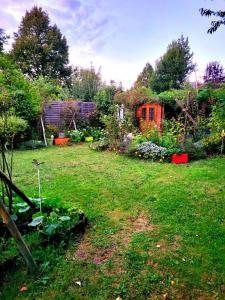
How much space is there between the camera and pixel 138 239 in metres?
3.21

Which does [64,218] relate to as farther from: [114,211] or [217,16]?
[217,16]

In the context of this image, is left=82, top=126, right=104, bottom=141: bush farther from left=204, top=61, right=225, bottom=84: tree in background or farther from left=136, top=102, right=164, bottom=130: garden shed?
left=204, top=61, right=225, bottom=84: tree in background

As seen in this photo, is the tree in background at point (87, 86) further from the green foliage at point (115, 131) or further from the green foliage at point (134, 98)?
the green foliage at point (115, 131)

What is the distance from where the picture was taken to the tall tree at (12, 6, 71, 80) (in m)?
24.8

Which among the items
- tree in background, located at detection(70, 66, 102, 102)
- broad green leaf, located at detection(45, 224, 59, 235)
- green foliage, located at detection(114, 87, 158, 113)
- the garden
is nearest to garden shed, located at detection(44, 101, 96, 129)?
the garden

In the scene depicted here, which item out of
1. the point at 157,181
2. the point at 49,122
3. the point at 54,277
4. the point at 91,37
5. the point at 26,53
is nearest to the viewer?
the point at 54,277

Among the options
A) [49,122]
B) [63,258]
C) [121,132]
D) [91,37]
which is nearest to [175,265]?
[63,258]

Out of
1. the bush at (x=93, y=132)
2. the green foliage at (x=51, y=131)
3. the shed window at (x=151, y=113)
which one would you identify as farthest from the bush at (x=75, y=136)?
the shed window at (x=151, y=113)

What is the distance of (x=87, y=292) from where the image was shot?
232 centimetres

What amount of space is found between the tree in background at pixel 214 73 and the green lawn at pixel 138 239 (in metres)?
9.29

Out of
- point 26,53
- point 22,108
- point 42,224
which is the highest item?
point 26,53

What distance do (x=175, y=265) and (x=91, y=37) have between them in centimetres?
1364

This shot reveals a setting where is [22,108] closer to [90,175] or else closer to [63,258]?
[90,175]

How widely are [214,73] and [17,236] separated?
15.1 meters
